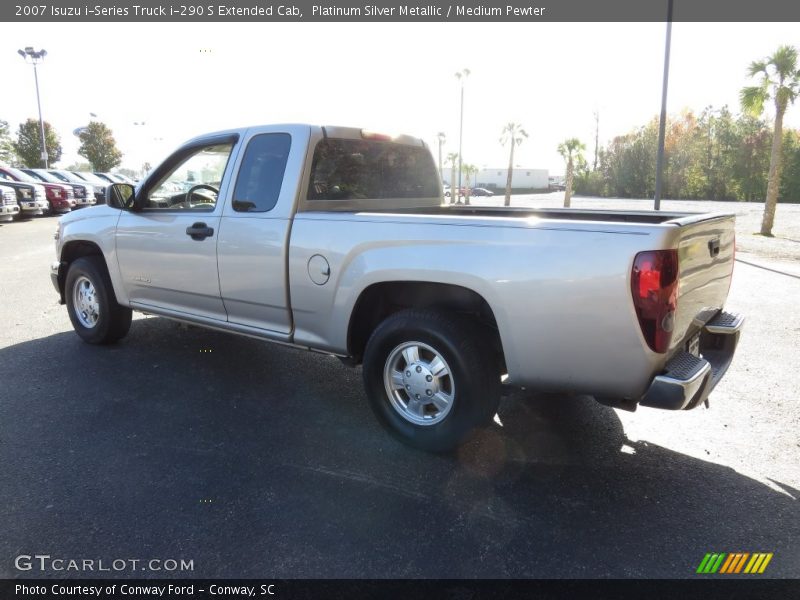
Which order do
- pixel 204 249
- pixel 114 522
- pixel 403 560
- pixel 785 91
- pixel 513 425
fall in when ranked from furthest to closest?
pixel 785 91
pixel 204 249
pixel 513 425
pixel 114 522
pixel 403 560

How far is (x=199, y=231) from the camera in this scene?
4.41 meters

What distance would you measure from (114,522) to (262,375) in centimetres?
218

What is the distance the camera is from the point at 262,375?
4.90 m

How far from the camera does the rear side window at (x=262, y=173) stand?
→ 4.12 meters

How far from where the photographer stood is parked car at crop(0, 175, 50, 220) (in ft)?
65.5

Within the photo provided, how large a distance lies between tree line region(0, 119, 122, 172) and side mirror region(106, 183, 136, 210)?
185ft

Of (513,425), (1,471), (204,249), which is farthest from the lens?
(204,249)

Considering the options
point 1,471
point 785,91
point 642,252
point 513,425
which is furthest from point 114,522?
point 785,91

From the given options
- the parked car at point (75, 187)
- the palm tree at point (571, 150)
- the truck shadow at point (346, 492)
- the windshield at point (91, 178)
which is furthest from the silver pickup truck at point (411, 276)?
the palm tree at point (571, 150)

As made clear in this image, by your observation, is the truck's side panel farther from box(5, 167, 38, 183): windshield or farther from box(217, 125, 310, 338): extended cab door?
box(5, 167, 38, 183): windshield

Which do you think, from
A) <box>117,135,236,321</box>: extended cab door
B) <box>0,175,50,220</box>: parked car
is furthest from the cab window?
<box>0,175,50,220</box>: parked car

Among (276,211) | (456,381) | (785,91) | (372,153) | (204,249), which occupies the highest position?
(785,91)

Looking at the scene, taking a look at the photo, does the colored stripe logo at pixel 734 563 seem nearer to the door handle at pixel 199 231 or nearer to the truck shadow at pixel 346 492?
the truck shadow at pixel 346 492

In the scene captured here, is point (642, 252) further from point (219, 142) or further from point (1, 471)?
point (1, 471)
